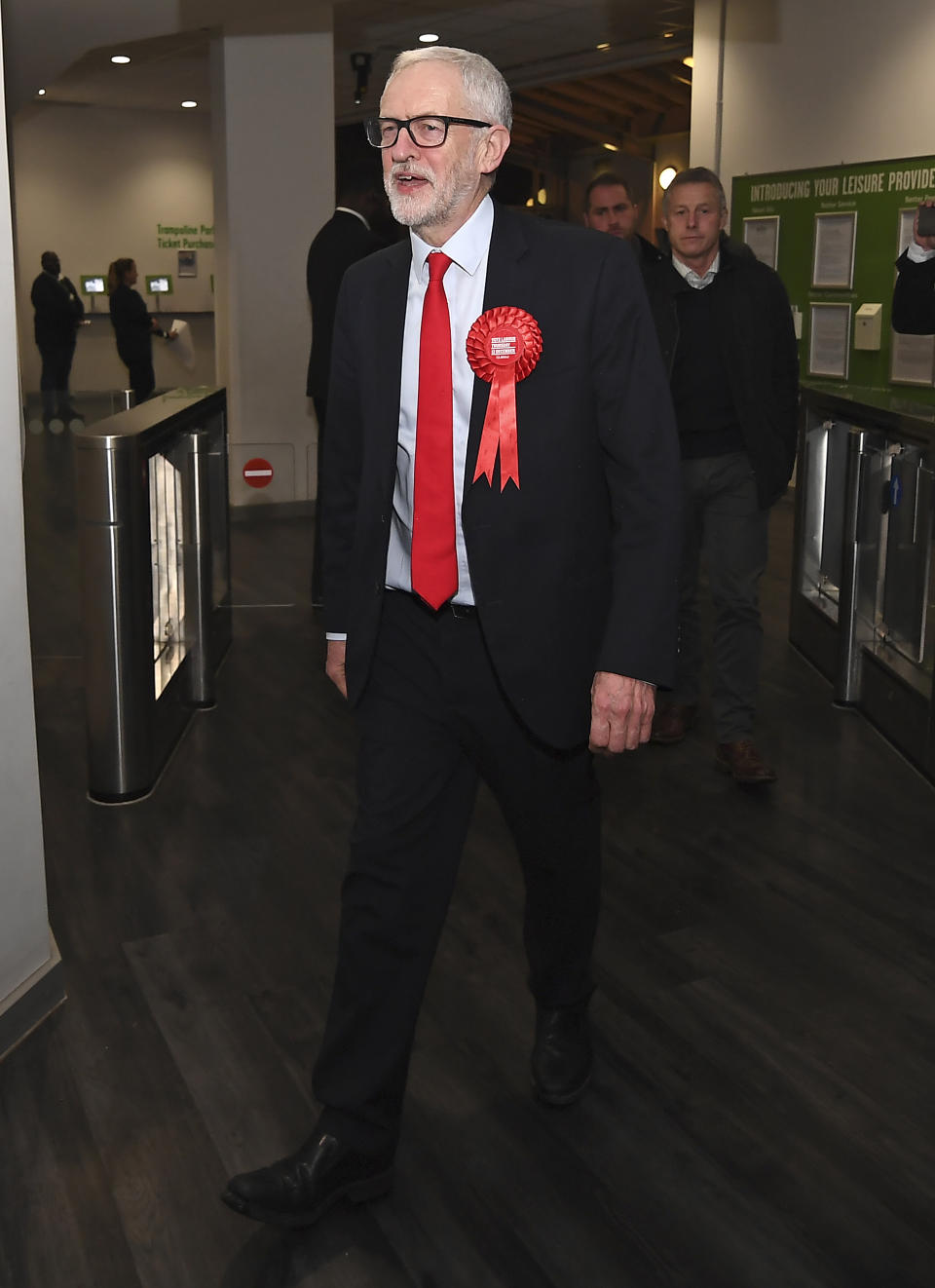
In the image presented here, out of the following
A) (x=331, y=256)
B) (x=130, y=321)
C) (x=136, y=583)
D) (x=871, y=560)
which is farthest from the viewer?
(x=130, y=321)

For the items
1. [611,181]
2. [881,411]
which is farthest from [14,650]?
[881,411]

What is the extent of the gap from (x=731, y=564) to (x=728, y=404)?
426 millimetres

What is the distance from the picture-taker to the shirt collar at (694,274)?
3623mm

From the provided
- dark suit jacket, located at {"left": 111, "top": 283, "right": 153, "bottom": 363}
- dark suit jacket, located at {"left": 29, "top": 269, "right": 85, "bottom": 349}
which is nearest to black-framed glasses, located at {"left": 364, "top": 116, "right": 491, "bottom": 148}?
dark suit jacket, located at {"left": 111, "top": 283, "right": 153, "bottom": 363}

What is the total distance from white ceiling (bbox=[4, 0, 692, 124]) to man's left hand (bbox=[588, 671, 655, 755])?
607 centimetres

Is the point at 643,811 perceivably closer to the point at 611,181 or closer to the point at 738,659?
the point at 738,659

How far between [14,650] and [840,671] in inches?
112

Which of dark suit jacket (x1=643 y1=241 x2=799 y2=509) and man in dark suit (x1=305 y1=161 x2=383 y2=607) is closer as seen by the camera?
dark suit jacket (x1=643 y1=241 x2=799 y2=509)

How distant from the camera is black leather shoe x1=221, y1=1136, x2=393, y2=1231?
5.84ft

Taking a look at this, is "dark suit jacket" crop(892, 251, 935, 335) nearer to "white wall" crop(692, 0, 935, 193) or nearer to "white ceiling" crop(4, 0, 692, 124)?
"white wall" crop(692, 0, 935, 193)

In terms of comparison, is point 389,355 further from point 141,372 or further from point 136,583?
point 141,372

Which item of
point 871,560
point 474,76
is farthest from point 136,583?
point 871,560

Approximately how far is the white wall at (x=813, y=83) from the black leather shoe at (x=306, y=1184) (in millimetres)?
6793

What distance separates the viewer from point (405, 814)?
1853mm
